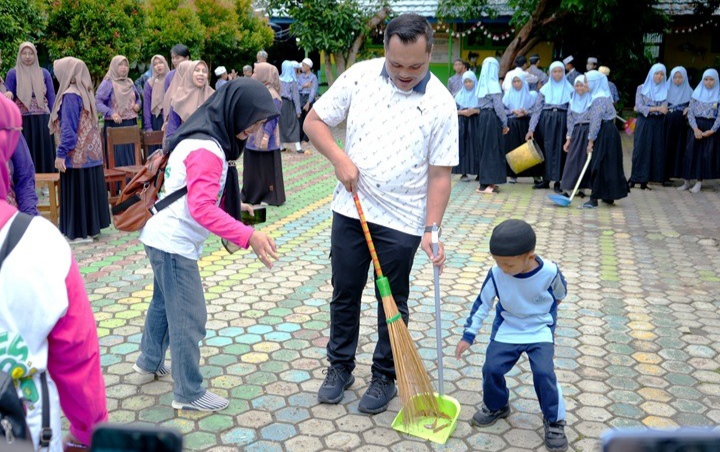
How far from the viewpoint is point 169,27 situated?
55.8ft

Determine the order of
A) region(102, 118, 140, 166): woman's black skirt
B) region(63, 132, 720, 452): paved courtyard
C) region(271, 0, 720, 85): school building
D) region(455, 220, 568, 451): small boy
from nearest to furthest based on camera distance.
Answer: region(455, 220, 568, 451): small boy, region(63, 132, 720, 452): paved courtyard, region(102, 118, 140, 166): woman's black skirt, region(271, 0, 720, 85): school building

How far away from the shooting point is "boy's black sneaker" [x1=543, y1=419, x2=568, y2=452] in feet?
11.0

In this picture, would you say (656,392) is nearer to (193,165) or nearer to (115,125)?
(193,165)

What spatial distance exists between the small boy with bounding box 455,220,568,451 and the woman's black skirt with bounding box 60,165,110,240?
4843mm

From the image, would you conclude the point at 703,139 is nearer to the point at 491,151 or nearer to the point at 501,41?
the point at 491,151

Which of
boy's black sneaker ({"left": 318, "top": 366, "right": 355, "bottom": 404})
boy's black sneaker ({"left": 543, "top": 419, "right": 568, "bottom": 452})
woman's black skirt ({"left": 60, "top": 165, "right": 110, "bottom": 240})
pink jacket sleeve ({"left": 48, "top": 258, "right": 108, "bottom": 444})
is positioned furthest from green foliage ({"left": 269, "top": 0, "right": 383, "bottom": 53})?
pink jacket sleeve ({"left": 48, "top": 258, "right": 108, "bottom": 444})

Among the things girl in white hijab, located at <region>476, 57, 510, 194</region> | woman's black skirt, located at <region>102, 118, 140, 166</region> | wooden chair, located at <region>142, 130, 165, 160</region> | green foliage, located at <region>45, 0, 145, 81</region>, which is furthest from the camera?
green foliage, located at <region>45, 0, 145, 81</region>

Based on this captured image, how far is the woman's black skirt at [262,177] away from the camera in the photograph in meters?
8.84

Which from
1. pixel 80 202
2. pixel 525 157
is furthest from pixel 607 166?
pixel 80 202

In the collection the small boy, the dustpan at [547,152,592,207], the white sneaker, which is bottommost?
the white sneaker

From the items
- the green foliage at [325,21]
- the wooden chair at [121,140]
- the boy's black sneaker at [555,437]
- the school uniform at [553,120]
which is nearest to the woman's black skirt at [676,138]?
the school uniform at [553,120]

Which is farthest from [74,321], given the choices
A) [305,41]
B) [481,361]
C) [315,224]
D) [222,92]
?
[305,41]

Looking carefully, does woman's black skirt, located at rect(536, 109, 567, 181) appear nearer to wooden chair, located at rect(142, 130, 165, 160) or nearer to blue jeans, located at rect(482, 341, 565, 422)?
wooden chair, located at rect(142, 130, 165, 160)

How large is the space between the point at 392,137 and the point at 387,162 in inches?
4.6
